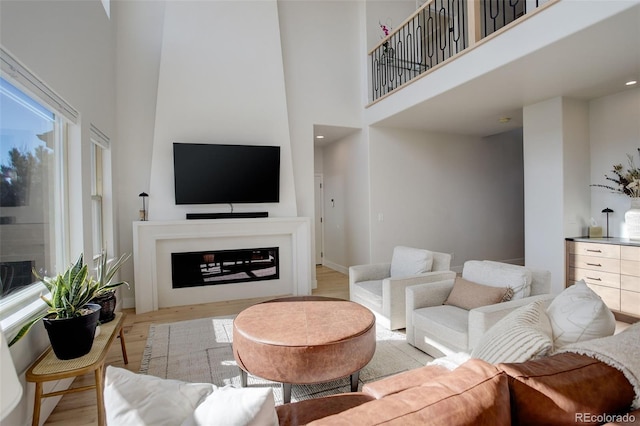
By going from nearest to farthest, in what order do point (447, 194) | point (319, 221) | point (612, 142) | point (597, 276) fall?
point (597, 276), point (612, 142), point (447, 194), point (319, 221)

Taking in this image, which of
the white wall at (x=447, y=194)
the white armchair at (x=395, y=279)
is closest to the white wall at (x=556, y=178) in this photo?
the white armchair at (x=395, y=279)

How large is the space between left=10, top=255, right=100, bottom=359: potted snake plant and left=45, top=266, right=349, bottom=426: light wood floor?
1.67ft

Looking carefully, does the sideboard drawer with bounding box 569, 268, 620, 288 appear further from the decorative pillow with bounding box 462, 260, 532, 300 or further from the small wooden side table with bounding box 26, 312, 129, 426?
the small wooden side table with bounding box 26, 312, 129, 426

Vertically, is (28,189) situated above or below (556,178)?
below

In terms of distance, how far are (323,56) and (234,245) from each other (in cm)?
332

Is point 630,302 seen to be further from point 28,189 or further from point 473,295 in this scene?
point 28,189

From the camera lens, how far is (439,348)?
2537 millimetres

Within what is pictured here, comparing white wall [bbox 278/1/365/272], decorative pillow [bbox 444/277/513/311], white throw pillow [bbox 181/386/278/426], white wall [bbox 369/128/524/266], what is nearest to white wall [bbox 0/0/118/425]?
white throw pillow [bbox 181/386/278/426]

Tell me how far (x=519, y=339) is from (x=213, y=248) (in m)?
3.90

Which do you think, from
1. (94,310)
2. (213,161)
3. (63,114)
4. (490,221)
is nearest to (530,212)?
(490,221)

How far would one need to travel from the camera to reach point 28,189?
7.22 ft

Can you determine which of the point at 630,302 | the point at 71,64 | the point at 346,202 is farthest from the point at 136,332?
the point at 630,302

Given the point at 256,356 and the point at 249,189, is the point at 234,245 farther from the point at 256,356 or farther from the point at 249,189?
the point at 256,356

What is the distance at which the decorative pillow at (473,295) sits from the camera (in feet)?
8.11
